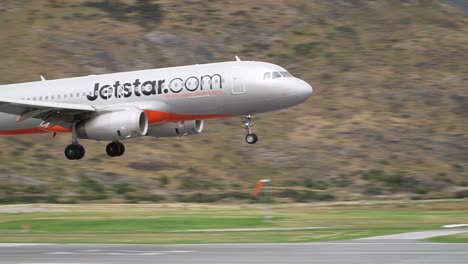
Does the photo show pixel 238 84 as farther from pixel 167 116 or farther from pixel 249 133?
pixel 167 116

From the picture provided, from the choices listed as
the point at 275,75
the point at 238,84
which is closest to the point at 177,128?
the point at 238,84

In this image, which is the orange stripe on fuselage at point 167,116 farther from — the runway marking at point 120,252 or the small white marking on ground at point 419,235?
the runway marking at point 120,252

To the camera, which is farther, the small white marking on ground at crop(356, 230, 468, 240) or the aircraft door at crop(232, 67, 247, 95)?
the aircraft door at crop(232, 67, 247, 95)

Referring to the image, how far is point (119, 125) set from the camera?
1959 inches

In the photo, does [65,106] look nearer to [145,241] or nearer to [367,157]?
[145,241]

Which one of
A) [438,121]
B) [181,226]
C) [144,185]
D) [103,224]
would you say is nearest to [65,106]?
[103,224]

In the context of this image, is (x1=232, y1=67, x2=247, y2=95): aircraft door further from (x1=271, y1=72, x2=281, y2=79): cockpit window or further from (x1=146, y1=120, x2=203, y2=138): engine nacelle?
(x1=146, y1=120, x2=203, y2=138): engine nacelle

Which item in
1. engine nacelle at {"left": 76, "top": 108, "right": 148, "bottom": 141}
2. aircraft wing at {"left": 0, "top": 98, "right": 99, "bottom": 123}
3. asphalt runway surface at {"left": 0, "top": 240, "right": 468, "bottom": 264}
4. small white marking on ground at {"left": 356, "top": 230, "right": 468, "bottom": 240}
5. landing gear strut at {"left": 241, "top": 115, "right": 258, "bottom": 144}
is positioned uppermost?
aircraft wing at {"left": 0, "top": 98, "right": 99, "bottom": 123}

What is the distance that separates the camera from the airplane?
163ft

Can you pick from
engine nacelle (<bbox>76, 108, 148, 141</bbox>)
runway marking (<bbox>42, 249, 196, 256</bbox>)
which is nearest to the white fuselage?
engine nacelle (<bbox>76, 108, 148, 141</bbox>)

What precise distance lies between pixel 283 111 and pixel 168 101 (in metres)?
52.5

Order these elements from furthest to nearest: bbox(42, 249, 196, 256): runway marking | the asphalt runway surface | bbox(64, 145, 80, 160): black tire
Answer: bbox(64, 145, 80, 160): black tire
bbox(42, 249, 196, 256): runway marking
the asphalt runway surface

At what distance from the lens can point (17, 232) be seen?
4322 cm

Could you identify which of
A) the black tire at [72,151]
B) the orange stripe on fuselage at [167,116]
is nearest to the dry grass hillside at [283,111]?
the black tire at [72,151]
